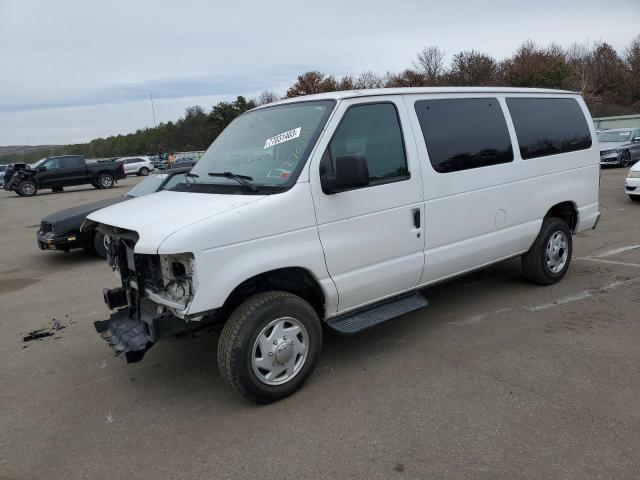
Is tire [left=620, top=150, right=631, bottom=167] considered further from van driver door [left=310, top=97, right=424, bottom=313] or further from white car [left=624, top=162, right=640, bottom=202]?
van driver door [left=310, top=97, right=424, bottom=313]

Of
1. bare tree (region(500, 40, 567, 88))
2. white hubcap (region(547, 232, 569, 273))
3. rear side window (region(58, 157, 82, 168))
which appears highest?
bare tree (region(500, 40, 567, 88))

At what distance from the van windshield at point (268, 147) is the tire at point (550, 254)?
9.82 ft

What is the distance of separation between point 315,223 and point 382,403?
1.33 metres

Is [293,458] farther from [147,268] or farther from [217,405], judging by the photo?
[147,268]

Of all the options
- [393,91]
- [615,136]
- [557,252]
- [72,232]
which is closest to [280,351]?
[393,91]

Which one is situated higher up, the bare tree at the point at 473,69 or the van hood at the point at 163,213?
the bare tree at the point at 473,69

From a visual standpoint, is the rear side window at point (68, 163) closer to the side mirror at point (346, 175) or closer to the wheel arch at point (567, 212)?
the wheel arch at point (567, 212)

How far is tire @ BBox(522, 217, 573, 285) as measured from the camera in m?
5.50

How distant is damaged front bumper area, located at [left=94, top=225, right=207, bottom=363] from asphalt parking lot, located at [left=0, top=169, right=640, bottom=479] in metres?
0.51

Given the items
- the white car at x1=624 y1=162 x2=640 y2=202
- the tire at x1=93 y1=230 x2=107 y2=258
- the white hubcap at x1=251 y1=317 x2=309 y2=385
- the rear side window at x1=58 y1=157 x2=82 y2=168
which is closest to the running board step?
the white hubcap at x1=251 y1=317 x2=309 y2=385

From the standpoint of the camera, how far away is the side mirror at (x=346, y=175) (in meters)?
3.52

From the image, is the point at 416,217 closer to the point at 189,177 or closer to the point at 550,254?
the point at 189,177

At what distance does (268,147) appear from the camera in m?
3.96

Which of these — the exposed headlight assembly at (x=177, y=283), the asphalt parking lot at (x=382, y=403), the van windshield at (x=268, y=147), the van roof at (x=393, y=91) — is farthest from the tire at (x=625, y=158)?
the exposed headlight assembly at (x=177, y=283)
